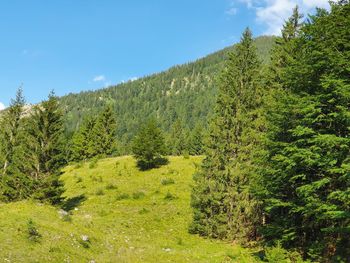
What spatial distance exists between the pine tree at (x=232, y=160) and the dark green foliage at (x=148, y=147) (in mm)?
20617

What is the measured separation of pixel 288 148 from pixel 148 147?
3134 cm

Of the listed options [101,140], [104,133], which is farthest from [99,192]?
[101,140]

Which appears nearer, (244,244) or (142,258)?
(142,258)

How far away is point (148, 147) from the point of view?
1925 inches

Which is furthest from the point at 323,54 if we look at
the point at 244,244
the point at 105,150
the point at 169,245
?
the point at 105,150

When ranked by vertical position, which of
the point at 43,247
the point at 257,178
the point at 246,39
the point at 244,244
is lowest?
the point at 244,244

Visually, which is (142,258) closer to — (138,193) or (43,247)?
(43,247)

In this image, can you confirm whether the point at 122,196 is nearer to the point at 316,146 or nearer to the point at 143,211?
the point at 143,211

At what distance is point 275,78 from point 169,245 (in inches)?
621

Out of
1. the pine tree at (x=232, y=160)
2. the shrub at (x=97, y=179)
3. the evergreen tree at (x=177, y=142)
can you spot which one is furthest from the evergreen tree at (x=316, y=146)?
the evergreen tree at (x=177, y=142)

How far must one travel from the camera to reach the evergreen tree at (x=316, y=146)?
17188 millimetres

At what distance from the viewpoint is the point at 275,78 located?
30.1 metres

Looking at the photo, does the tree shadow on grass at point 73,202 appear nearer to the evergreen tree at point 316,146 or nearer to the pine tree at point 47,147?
the pine tree at point 47,147

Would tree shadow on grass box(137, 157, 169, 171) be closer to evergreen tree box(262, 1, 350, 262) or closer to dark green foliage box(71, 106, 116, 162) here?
dark green foliage box(71, 106, 116, 162)
